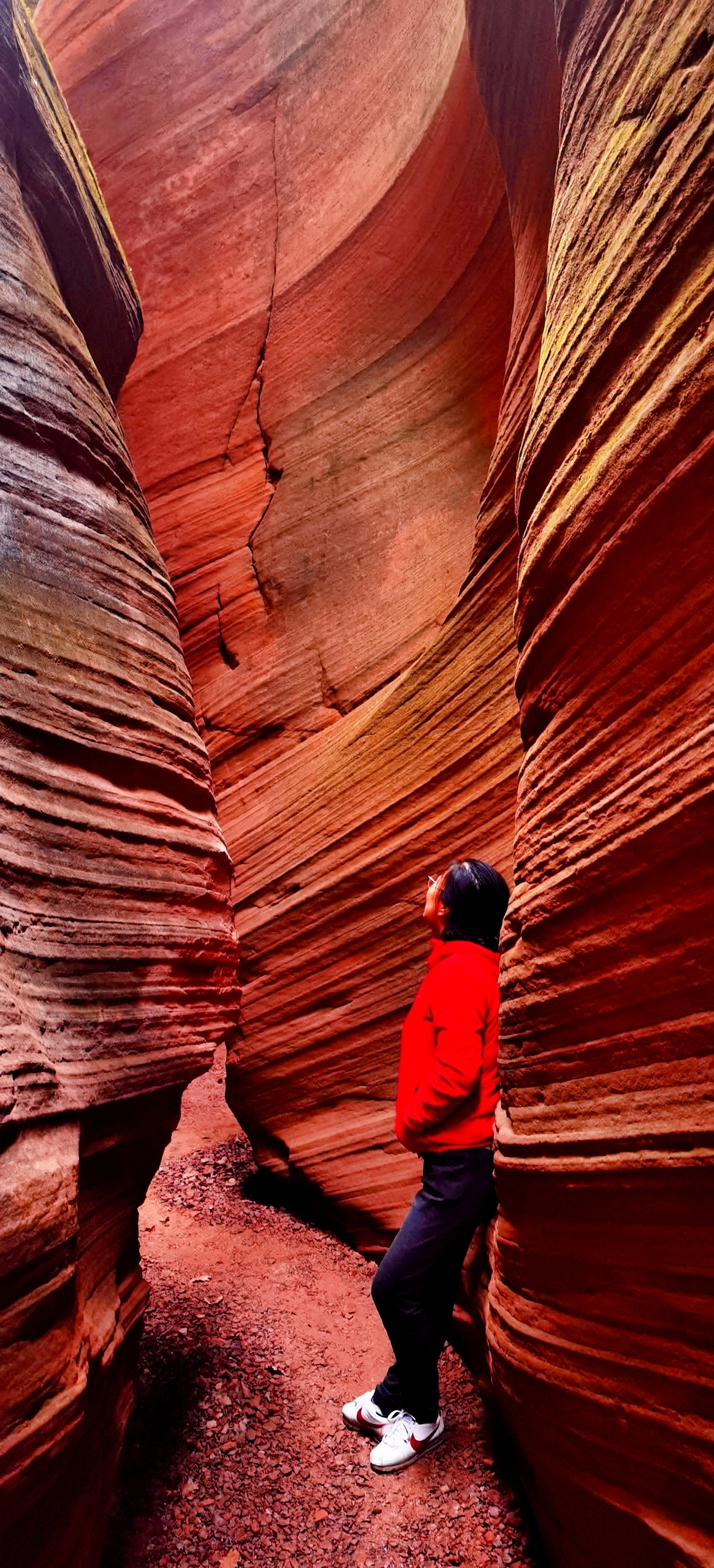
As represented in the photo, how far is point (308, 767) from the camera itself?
5699mm

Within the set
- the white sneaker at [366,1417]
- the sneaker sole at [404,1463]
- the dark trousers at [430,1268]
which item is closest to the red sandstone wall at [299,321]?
the dark trousers at [430,1268]

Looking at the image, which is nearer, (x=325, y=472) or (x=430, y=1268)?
(x=430, y=1268)

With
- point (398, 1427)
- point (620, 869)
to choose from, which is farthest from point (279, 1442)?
point (620, 869)

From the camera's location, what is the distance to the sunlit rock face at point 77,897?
1.90 meters

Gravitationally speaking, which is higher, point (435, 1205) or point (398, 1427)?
point (435, 1205)

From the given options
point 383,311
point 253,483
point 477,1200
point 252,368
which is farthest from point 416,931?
point 252,368

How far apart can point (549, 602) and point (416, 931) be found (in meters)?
2.67

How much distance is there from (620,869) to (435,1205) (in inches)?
67.5

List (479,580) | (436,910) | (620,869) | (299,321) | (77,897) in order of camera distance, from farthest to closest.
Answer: (299,321), (479,580), (436,910), (77,897), (620,869)

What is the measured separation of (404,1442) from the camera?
3080mm

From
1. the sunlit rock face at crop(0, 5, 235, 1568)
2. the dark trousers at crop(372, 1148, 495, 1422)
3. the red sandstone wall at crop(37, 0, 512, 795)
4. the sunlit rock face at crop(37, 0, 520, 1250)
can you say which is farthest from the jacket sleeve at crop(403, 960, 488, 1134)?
the red sandstone wall at crop(37, 0, 512, 795)

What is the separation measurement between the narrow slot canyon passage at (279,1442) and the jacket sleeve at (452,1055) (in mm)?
1191

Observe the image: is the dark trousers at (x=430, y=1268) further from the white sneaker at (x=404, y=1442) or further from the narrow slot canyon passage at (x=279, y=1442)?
the narrow slot canyon passage at (x=279, y=1442)

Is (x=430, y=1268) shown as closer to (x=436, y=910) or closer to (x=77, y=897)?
(x=436, y=910)
